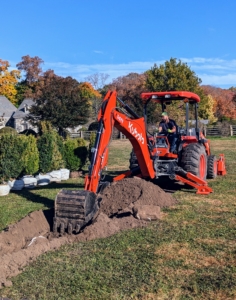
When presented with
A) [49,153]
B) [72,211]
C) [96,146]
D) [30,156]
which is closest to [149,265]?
[72,211]

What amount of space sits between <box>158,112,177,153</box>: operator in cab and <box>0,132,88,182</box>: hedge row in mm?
3771

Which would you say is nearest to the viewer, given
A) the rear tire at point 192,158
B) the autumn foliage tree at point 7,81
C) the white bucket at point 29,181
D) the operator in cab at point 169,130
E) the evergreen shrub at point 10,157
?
the rear tire at point 192,158

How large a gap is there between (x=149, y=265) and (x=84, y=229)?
1620mm

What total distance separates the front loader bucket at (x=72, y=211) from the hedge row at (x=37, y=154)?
4.65 m

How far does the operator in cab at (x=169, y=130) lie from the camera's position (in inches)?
398

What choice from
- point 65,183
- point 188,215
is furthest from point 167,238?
point 65,183

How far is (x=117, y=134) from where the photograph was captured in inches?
1499

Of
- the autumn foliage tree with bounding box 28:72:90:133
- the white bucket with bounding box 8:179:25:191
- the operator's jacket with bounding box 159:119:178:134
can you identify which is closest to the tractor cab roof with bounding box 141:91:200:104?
the operator's jacket with bounding box 159:119:178:134

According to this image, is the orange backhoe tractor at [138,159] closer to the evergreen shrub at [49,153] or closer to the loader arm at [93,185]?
the loader arm at [93,185]

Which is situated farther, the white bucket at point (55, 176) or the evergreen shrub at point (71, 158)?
the evergreen shrub at point (71, 158)

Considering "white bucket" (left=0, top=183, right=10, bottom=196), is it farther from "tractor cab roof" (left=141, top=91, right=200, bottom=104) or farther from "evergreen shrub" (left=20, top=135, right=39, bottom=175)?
"tractor cab roof" (left=141, top=91, right=200, bottom=104)

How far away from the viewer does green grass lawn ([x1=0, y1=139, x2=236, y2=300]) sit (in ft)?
14.5

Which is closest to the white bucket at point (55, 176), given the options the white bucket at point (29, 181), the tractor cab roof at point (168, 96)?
Result: the white bucket at point (29, 181)

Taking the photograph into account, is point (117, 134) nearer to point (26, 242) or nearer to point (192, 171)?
point (192, 171)
